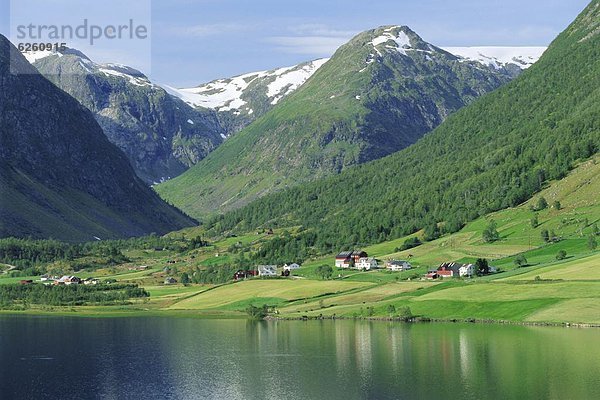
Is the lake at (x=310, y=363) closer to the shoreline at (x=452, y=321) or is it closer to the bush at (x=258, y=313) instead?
the shoreline at (x=452, y=321)

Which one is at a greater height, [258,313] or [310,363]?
[258,313]

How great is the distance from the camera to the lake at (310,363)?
108500 mm

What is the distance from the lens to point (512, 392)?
335ft

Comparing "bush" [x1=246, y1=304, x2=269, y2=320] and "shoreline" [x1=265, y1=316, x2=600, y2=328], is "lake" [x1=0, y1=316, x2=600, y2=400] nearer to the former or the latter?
"shoreline" [x1=265, y1=316, x2=600, y2=328]

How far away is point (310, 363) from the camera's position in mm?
129875

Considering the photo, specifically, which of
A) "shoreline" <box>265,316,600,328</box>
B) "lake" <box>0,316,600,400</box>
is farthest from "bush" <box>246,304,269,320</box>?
"lake" <box>0,316,600,400</box>

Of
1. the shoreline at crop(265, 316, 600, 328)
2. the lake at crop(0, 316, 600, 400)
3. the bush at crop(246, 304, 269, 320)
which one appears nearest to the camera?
the lake at crop(0, 316, 600, 400)

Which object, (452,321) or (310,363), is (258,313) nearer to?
(452,321)

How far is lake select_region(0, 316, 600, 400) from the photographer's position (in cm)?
10850

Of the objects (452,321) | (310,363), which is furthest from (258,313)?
(310,363)

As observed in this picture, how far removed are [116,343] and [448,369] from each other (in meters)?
65.0

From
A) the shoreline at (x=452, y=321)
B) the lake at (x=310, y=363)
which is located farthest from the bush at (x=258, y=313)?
the lake at (x=310, y=363)

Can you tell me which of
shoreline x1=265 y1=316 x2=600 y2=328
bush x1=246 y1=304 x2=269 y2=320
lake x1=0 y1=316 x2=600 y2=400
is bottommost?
lake x1=0 y1=316 x2=600 y2=400

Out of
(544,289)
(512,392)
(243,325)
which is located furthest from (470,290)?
Result: (512,392)
